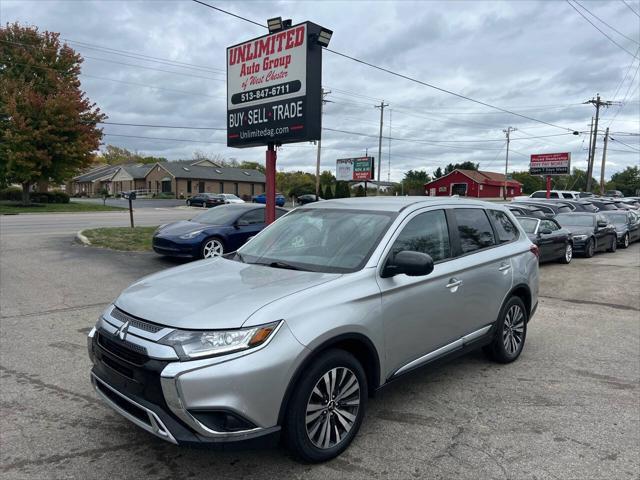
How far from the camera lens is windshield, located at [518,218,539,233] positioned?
39.6 feet

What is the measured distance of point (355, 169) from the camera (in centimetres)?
5900

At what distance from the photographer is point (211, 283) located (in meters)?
3.45

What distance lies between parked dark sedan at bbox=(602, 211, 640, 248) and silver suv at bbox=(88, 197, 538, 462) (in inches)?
628

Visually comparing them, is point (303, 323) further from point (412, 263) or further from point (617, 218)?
point (617, 218)

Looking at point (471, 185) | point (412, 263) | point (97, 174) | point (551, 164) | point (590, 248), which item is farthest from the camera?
point (97, 174)

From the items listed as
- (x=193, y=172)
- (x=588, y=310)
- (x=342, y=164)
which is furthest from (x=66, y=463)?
(x=193, y=172)

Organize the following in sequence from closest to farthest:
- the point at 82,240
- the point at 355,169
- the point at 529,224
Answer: the point at 529,224, the point at 82,240, the point at 355,169

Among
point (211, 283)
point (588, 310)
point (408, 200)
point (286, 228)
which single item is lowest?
point (588, 310)

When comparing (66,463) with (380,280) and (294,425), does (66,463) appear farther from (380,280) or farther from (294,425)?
(380,280)

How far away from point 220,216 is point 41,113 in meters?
28.0

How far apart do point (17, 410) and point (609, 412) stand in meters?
4.72

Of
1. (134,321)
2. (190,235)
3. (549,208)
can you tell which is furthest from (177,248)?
(549,208)

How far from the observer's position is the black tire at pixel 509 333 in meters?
4.96

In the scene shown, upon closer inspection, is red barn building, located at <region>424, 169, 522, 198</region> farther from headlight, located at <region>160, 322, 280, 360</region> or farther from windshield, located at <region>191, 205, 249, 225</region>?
headlight, located at <region>160, 322, 280, 360</region>
